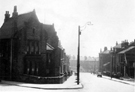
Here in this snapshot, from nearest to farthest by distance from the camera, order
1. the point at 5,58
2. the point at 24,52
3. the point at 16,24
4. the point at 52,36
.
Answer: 1. the point at 24,52
2. the point at 5,58
3. the point at 16,24
4. the point at 52,36

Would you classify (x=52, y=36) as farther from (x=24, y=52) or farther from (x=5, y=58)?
(x=24, y=52)

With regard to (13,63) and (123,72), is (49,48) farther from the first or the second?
(123,72)

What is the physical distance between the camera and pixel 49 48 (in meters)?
39.6

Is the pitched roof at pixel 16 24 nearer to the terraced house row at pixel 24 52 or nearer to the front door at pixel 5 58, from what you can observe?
the terraced house row at pixel 24 52

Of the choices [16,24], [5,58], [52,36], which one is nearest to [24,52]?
[5,58]

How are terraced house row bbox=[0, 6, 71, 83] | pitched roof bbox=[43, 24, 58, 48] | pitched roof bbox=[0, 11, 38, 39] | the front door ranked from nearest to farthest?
terraced house row bbox=[0, 6, 71, 83]
the front door
pitched roof bbox=[0, 11, 38, 39]
pitched roof bbox=[43, 24, 58, 48]

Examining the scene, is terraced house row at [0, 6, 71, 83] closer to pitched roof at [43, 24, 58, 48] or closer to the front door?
the front door

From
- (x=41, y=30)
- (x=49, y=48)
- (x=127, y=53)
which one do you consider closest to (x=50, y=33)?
(x=49, y=48)

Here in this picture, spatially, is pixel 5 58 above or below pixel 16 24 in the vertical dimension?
below

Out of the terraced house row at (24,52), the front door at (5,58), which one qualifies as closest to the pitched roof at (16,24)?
the terraced house row at (24,52)

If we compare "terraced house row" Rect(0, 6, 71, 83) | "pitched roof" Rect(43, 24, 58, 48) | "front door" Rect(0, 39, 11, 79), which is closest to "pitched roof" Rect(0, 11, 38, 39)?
"terraced house row" Rect(0, 6, 71, 83)

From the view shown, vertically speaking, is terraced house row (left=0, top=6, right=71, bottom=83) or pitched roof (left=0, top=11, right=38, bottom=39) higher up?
pitched roof (left=0, top=11, right=38, bottom=39)

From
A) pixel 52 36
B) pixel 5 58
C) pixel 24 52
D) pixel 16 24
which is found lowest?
pixel 5 58

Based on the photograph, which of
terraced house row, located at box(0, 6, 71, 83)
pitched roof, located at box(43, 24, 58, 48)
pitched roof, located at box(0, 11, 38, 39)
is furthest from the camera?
pitched roof, located at box(43, 24, 58, 48)
